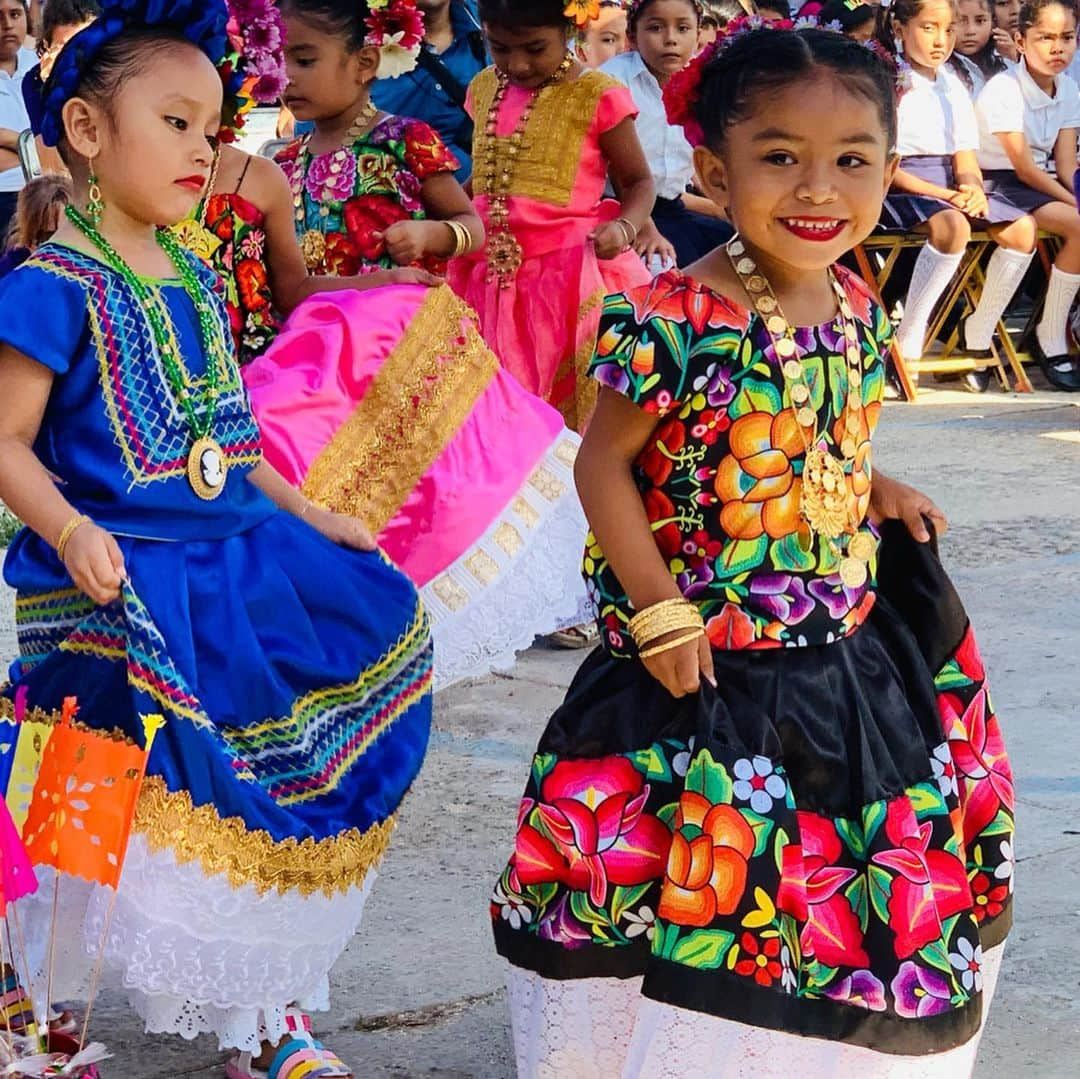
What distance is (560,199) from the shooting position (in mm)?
5672

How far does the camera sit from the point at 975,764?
2.81m

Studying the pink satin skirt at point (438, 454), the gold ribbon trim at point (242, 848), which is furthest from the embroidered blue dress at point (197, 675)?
the pink satin skirt at point (438, 454)

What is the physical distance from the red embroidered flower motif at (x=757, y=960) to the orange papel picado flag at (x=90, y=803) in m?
0.82

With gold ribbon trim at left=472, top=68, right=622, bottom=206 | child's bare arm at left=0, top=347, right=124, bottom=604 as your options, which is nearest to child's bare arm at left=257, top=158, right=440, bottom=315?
child's bare arm at left=0, top=347, right=124, bottom=604

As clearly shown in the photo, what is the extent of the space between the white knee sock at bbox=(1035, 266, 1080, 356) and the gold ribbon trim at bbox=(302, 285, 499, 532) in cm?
598

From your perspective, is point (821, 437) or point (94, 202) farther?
point (94, 202)

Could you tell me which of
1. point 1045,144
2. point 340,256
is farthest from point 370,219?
point 1045,144

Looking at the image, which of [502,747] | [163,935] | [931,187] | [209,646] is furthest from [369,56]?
[931,187]

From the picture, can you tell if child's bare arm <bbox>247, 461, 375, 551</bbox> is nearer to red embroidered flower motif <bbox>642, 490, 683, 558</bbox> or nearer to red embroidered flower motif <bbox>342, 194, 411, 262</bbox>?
red embroidered flower motif <bbox>642, 490, 683, 558</bbox>

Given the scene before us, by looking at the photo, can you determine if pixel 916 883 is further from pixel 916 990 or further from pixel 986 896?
pixel 986 896

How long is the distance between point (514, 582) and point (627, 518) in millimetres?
2250

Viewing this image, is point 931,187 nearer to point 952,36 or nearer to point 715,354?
point 952,36

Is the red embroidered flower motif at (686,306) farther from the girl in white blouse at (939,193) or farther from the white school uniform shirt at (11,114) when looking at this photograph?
the girl in white blouse at (939,193)

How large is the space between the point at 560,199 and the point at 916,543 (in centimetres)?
298
